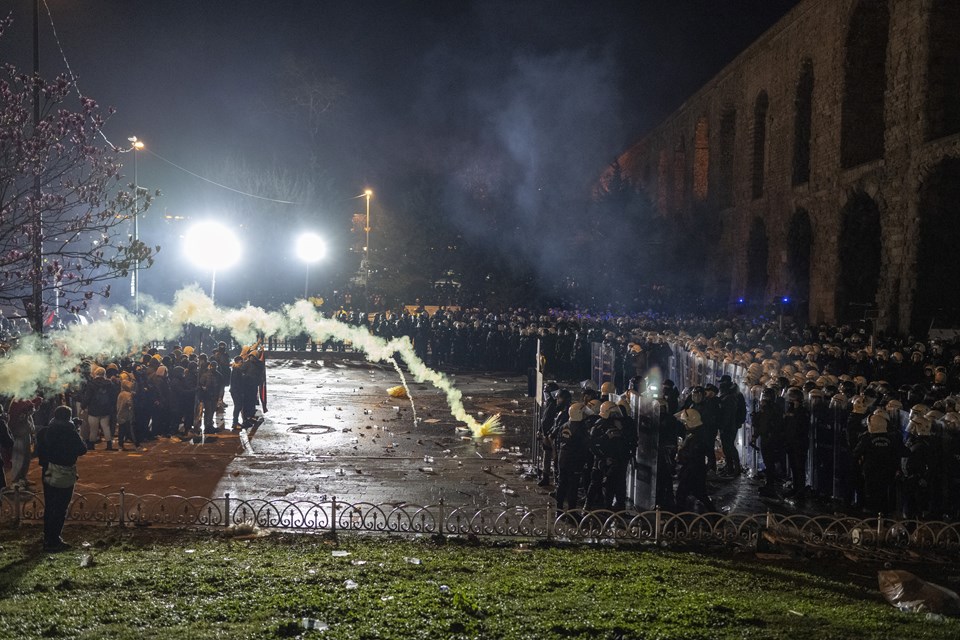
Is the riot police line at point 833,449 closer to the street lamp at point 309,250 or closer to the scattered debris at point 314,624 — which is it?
the scattered debris at point 314,624

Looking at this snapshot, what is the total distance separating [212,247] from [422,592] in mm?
35228

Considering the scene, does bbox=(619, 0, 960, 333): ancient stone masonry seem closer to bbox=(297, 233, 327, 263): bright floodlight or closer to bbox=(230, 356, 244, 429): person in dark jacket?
bbox=(230, 356, 244, 429): person in dark jacket

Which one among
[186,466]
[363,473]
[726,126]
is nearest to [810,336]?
[363,473]

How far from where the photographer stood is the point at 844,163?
95.3ft

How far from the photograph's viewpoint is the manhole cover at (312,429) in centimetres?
1698

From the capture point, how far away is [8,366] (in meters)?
13.3

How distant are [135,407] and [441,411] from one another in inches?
290

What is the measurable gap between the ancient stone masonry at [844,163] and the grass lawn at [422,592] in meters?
17.6

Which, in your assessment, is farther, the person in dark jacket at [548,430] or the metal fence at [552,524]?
the person in dark jacket at [548,430]

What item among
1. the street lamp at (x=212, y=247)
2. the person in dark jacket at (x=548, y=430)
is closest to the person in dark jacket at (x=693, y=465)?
the person in dark jacket at (x=548, y=430)

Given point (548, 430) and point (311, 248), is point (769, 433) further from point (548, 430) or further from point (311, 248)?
point (311, 248)

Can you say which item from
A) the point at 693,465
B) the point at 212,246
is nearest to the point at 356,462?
the point at 693,465

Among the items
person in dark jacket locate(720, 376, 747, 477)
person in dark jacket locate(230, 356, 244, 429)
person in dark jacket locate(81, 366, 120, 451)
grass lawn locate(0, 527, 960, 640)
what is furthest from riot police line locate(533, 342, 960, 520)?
person in dark jacket locate(81, 366, 120, 451)

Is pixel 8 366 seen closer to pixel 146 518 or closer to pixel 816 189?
pixel 146 518
